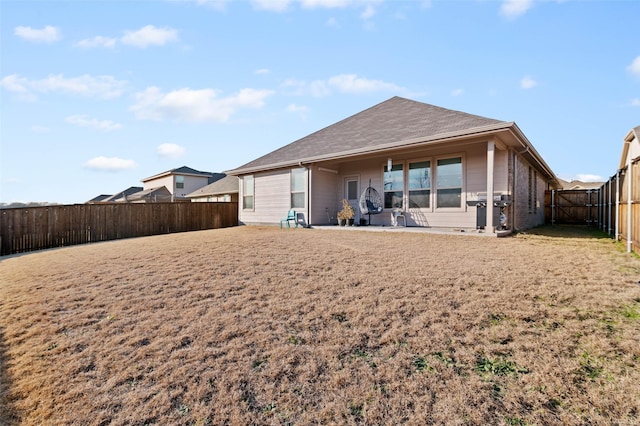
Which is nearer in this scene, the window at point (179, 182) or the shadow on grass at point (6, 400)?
the shadow on grass at point (6, 400)

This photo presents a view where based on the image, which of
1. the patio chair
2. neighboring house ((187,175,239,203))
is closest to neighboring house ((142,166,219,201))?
neighboring house ((187,175,239,203))

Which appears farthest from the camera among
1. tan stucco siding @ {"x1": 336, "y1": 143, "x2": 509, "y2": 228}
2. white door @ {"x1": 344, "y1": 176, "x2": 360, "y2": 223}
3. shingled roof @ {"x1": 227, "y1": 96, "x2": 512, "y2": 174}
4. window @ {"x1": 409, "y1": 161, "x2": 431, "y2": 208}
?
white door @ {"x1": 344, "y1": 176, "x2": 360, "y2": 223}

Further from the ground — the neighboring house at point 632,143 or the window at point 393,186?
the neighboring house at point 632,143

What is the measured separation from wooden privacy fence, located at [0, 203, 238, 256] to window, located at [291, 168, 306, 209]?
17.9 feet

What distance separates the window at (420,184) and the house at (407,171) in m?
0.03

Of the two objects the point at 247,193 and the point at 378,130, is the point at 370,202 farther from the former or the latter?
the point at 247,193

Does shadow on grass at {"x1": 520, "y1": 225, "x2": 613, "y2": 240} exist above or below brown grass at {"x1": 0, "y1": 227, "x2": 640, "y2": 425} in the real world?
above

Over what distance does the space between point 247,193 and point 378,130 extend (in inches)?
270

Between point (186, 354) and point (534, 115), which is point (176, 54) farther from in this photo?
point (534, 115)

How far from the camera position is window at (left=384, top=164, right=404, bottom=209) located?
10383 millimetres

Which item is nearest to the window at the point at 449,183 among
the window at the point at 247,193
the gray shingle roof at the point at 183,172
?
the window at the point at 247,193

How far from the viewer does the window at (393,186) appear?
10383 mm

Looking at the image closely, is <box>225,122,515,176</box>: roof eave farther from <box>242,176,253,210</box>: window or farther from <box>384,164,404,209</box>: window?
<box>384,164,404,209</box>: window

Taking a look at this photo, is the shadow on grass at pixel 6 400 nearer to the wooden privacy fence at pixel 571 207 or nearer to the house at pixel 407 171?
the house at pixel 407 171
